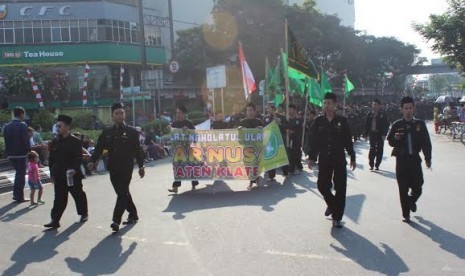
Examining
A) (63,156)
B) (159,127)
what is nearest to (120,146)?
(63,156)

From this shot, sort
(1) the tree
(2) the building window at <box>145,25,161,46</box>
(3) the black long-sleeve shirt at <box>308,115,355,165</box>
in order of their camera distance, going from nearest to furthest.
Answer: (3) the black long-sleeve shirt at <box>308,115,355,165</box> < (1) the tree < (2) the building window at <box>145,25,161,46</box>

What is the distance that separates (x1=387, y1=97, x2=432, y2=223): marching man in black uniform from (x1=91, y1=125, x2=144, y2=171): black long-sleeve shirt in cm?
372

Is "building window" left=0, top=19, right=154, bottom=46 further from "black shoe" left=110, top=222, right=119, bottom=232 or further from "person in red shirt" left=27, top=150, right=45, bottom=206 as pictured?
"black shoe" left=110, top=222, right=119, bottom=232

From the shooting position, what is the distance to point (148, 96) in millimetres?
25203

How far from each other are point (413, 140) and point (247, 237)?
2.77 m

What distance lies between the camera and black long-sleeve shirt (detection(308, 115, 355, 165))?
25.1 feet

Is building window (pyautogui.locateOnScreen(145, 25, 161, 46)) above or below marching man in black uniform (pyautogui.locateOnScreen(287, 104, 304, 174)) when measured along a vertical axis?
above

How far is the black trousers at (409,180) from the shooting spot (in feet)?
25.6

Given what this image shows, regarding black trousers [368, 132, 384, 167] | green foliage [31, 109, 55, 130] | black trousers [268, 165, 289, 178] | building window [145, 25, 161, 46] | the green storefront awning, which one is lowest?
black trousers [268, 165, 289, 178]

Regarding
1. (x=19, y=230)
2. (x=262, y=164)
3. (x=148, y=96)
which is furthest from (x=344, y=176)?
(x=148, y=96)

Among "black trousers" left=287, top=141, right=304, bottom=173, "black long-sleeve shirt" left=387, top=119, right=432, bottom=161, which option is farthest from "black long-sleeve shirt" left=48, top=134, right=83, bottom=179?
"black trousers" left=287, top=141, right=304, bottom=173

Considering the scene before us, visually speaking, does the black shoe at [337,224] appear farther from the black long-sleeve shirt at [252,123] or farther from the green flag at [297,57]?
the green flag at [297,57]

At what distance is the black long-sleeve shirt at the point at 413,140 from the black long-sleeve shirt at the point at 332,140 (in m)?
0.69

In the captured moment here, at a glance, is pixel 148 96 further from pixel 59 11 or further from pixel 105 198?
pixel 59 11
